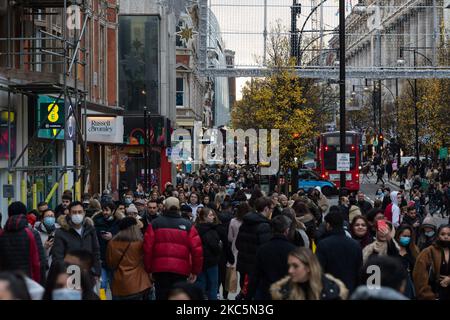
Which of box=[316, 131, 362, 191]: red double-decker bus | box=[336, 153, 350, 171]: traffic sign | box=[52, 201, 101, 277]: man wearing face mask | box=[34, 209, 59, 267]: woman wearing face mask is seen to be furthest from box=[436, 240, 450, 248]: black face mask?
box=[316, 131, 362, 191]: red double-decker bus

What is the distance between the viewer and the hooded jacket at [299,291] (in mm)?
7082

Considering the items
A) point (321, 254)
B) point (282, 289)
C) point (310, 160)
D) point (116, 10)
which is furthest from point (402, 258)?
point (310, 160)

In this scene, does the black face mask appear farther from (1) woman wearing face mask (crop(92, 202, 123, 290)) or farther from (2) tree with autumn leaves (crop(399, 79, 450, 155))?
(2) tree with autumn leaves (crop(399, 79, 450, 155))

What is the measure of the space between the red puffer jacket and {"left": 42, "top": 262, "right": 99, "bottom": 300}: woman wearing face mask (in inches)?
117

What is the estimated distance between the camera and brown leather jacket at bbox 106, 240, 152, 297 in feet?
37.1

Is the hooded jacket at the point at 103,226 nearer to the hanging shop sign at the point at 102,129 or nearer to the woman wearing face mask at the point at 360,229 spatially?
the woman wearing face mask at the point at 360,229

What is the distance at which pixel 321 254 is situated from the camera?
995 centimetres

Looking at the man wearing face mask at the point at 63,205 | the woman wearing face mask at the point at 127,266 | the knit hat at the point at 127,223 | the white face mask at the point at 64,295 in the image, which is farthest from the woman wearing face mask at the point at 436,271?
the man wearing face mask at the point at 63,205

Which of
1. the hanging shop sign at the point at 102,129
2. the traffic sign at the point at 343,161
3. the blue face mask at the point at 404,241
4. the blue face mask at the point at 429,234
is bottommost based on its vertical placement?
the blue face mask at the point at 429,234

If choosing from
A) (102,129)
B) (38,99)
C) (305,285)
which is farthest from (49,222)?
(102,129)

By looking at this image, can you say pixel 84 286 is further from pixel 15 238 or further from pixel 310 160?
pixel 310 160

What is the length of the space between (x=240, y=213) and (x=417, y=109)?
49.3m

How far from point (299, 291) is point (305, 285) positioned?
0.26ft

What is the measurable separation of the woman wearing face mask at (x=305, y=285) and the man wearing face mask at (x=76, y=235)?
16.5 feet
